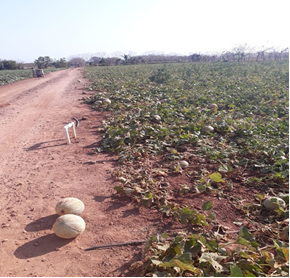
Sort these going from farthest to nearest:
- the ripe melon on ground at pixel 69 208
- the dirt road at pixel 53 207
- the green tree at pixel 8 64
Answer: the green tree at pixel 8 64, the ripe melon on ground at pixel 69 208, the dirt road at pixel 53 207

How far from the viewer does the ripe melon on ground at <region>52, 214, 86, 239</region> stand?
3219 millimetres

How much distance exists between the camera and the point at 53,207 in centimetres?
404

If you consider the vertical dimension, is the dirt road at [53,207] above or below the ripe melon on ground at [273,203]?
below

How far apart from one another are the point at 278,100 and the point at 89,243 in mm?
10272

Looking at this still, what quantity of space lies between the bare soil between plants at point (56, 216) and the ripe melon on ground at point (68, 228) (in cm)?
11

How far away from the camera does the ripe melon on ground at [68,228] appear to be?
10.6 ft

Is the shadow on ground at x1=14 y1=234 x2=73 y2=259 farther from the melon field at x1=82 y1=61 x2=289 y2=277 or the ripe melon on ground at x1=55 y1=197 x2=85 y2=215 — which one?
the melon field at x1=82 y1=61 x2=289 y2=277

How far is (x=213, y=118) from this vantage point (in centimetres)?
786

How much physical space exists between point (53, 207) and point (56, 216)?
280mm

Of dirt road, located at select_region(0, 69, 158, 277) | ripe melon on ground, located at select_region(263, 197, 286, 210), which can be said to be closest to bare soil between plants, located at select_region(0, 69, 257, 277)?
dirt road, located at select_region(0, 69, 158, 277)

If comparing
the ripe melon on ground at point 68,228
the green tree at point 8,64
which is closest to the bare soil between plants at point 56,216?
the ripe melon on ground at point 68,228

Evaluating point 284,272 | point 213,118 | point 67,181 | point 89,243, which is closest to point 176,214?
point 89,243

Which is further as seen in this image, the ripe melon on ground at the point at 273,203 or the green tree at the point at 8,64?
the green tree at the point at 8,64

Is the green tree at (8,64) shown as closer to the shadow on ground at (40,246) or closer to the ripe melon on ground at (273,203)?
the shadow on ground at (40,246)
